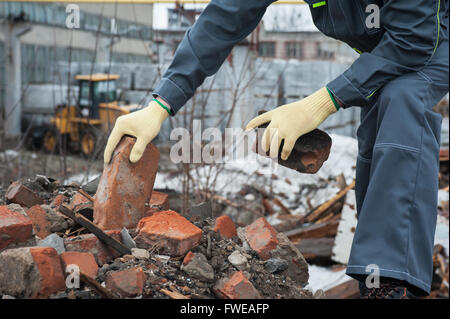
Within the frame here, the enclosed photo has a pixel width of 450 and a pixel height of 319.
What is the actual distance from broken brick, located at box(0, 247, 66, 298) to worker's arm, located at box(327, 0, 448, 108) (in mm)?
1165

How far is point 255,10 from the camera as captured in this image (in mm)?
1934

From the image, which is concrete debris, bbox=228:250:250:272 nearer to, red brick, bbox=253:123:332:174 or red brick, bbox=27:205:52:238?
red brick, bbox=253:123:332:174

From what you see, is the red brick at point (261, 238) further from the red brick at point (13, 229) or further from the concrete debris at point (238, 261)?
the red brick at point (13, 229)

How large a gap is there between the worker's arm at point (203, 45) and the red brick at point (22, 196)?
2.34ft

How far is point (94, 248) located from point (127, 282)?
0.88 ft

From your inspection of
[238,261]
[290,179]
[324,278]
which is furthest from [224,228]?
[290,179]

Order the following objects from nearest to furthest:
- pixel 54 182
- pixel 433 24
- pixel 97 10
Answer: pixel 433 24 → pixel 54 182 → pixel 97 10

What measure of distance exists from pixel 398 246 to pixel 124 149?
1.08 m

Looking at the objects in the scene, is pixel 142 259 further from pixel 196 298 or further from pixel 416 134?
pixel 416 134

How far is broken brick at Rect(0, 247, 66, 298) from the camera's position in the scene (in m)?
1.38

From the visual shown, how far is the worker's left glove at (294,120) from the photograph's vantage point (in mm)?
1764

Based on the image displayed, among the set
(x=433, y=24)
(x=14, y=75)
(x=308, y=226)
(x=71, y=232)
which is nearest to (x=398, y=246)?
(x=433, y=24)

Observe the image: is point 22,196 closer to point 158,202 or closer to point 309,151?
point 158,202

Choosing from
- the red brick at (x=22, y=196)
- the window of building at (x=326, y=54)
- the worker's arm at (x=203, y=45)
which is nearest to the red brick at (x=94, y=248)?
the red brick at (x=22, y=196)
